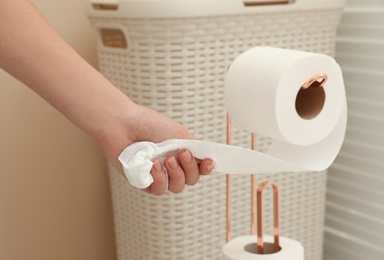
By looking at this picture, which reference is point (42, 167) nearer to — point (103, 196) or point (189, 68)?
point (103, 196)

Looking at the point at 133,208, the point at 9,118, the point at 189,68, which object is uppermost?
the point at 189,68

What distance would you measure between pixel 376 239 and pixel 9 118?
0.70 metres

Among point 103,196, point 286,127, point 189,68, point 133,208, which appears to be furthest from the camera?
point 103,196

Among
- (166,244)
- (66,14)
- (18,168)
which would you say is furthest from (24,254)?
(66,14)

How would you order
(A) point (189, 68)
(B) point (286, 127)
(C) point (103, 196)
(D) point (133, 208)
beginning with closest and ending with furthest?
1. (B) point (286, 127)
2. (A) point (189, 68)
3. (D) point (133, 208)
4. (C) point (103, 196)

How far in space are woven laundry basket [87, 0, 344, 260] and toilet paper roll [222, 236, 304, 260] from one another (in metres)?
0.22

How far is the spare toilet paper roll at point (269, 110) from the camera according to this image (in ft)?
2.19

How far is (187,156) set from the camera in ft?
2.30

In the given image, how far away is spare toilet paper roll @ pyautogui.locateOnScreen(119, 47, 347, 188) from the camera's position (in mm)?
667

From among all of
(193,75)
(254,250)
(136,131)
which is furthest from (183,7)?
(254,250)

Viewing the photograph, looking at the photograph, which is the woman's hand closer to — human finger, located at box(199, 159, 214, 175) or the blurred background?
human finger, located at box(199, 159, 214, 175)

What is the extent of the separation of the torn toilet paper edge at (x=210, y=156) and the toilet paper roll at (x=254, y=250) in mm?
104

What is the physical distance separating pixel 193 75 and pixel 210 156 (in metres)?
0.25

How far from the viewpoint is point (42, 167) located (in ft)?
3.73
